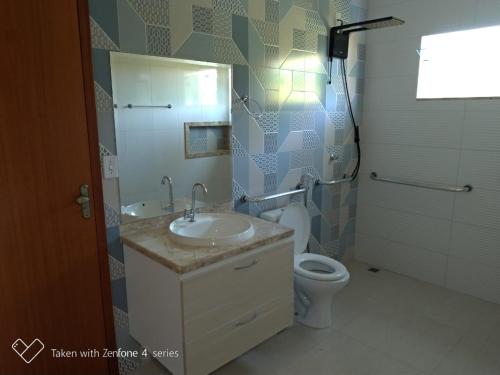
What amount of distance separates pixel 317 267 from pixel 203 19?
178 cm

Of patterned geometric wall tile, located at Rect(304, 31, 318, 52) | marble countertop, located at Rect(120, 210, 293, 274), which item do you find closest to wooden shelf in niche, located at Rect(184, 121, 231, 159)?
marble countertop, located at Rect(120, 210, 293, 274)

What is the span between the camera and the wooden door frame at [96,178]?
63.3 inches

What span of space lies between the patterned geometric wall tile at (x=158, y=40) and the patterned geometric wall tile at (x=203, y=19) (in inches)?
7.4

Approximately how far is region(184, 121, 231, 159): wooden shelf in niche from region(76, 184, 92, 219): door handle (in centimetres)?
59

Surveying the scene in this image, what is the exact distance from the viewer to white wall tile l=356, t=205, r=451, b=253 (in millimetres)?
2924

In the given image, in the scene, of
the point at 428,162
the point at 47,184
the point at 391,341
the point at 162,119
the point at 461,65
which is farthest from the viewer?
the point at 428,162

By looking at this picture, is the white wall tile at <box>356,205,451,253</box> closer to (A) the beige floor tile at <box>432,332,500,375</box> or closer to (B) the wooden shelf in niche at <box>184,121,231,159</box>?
(A) the beige floor tile at <box>432,332,500,375</box>

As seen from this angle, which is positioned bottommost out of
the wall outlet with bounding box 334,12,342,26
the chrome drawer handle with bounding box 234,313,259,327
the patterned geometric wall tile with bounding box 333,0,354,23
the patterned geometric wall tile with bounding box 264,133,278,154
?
the chrome drawer handle with bounding box 234,313,259,327

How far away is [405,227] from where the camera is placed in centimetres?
311

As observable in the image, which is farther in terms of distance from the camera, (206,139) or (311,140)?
(311,140)

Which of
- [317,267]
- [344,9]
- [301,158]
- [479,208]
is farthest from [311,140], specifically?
[479,208]

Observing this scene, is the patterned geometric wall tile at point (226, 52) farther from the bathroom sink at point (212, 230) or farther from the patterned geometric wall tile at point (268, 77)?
the bathroom sink at point (212, 230)

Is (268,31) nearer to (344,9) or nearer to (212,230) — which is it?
(344,9)

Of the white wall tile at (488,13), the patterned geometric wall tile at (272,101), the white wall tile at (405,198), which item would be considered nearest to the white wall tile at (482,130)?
the white wall tile at (405,198)
